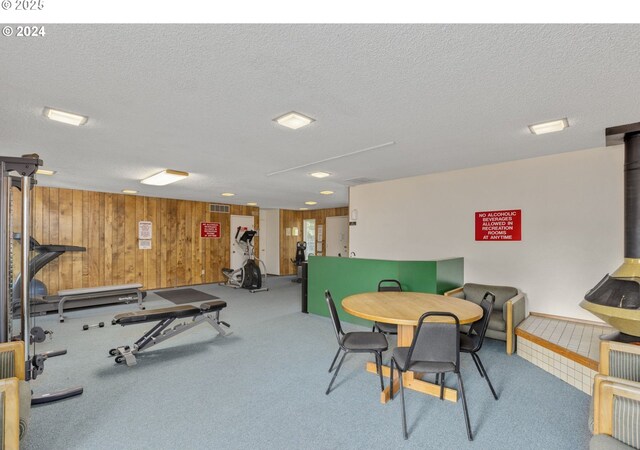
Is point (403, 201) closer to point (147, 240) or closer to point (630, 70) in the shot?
point (630, 70)

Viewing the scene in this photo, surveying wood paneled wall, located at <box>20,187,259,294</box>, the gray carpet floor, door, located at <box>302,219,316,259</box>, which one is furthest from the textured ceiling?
door, located at <box>302,219,316,259</box>

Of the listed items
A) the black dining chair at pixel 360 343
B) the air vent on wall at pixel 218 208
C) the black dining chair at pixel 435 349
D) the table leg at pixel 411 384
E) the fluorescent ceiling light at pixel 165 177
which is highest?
the fluorescent ceiling light at pixel 165 177

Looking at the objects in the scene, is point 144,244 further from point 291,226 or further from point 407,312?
point 407,312

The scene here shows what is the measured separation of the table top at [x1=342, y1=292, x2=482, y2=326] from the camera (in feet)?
7.74

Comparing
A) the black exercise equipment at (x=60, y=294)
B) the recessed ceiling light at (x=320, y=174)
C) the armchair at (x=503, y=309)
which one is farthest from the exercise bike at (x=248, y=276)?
the armchair at (x=503, y=309)

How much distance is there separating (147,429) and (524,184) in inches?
189

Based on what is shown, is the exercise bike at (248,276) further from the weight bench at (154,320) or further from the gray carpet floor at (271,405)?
the gray carpet floor at (271,405)

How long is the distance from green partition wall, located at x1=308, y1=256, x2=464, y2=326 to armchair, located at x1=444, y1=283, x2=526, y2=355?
250 millimetres

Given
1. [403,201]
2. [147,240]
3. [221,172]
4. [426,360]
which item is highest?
[221,172]

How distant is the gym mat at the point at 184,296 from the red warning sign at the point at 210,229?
5.38 ft

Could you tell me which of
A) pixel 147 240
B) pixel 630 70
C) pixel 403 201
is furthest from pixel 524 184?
pixel 147 240

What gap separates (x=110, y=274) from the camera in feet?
23.1

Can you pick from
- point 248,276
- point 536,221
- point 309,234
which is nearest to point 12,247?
point 536,221

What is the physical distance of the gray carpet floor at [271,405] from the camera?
6.58 ft
